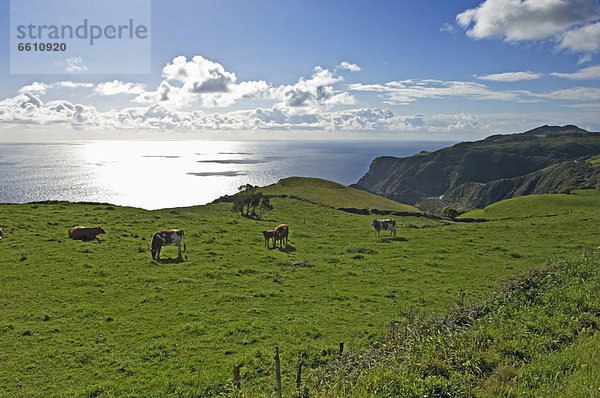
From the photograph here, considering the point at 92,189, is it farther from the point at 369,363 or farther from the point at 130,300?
the point at 369,363

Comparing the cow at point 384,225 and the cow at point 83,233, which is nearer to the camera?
the cow at point 83,233

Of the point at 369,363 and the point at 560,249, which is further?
the point at 560,249

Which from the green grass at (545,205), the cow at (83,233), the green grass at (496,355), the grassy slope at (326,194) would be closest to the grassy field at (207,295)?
the cow at (83,233)

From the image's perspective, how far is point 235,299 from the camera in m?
16.4

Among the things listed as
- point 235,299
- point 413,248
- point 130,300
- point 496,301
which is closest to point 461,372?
point 496,301

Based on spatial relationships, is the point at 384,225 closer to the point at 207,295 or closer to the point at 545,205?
the point at 207,295

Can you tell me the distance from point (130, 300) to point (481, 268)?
20256mm

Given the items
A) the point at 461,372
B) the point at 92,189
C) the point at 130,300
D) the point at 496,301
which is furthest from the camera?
the point at 92,189

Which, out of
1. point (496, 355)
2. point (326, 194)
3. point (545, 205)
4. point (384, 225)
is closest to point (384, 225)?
point (384, 225)

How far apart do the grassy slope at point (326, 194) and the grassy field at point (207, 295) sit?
34.0 meters

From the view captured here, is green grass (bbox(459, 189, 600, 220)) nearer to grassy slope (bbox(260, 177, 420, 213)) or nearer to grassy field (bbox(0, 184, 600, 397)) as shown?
grassy slope (bbox(260, 177, 420, 213))

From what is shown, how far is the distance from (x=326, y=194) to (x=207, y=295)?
59.2 meters

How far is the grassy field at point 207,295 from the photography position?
34.0 ft

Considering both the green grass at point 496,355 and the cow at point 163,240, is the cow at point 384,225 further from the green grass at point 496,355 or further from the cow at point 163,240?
the green grass at point 496,355
